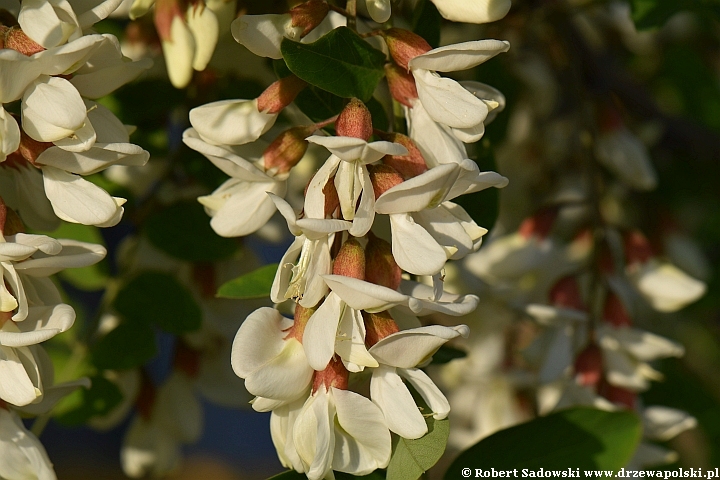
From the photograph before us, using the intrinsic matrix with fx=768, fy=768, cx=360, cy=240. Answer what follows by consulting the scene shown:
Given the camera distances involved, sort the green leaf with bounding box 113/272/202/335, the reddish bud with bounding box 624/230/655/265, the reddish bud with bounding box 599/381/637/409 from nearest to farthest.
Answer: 1. the green leaf with bounding box 113/272/202/335
2. the reddish bud with bounding box 599/381/637/409
3. the reddish bud with bounding box 624/230/655/265

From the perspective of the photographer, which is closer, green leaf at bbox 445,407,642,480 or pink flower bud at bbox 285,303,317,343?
pink flower bud at bbox 285,303,317,343

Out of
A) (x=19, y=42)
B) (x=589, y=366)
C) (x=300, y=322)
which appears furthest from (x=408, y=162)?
(x=589, y=366)

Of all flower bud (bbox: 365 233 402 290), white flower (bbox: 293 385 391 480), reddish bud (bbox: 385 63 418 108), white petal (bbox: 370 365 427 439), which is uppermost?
reddish bud (bbox: 385 63 418 108)

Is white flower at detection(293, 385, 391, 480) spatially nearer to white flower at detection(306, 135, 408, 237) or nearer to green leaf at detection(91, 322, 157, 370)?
white flower at detection(306, 135, 408, 237)

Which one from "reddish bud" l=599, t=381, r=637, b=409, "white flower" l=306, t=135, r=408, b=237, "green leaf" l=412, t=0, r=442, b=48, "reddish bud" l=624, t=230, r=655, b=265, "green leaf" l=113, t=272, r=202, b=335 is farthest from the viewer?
"reddish bud" l=624, t=230, r=655, b=265

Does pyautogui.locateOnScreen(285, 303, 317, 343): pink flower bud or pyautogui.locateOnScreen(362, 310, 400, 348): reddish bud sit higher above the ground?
pyautogui.locateOnScreen(362, 310, 400, 348): reddish bud

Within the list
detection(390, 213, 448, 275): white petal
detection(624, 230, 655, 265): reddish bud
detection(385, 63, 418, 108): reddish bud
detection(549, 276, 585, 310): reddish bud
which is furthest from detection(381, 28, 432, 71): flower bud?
detection(624, 230, 655, 265): reddish bud

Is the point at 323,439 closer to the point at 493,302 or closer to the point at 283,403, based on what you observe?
the point at 283,403
